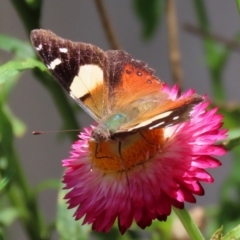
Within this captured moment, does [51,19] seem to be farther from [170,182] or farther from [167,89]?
[170,182]

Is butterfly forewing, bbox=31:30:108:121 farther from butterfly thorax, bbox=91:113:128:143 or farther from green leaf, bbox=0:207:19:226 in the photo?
green leaf, bbox=0:207:19:226

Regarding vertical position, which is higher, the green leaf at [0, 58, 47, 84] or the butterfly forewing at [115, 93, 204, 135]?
the green leaf at [0, 58, 47, 84]

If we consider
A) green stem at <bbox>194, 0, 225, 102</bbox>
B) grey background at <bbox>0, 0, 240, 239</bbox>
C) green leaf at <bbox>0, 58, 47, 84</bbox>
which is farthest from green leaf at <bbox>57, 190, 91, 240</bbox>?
grey background at <bbox>0, 0, 240, 239</bbox>

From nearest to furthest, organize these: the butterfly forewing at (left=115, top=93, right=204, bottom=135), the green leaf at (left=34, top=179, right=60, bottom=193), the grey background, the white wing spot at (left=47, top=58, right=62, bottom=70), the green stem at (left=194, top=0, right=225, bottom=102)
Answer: the butterfly forewing at (left=115, top=93, right=204, bottom=135) → the white wing spot at (left=47, top=58, right=62, bottom=70) → the green leaf at (left=34, top=179, right=60, bottom=193) → the green stem at (left=194, top=0, right=225, bottom=102) → the grey background

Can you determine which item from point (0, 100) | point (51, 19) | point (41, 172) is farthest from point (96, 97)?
point (41, 172)

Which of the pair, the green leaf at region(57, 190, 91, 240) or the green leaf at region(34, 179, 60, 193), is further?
the green leaf at region(34, 179, 60, 193)

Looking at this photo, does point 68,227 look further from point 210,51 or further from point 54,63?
point 210,51

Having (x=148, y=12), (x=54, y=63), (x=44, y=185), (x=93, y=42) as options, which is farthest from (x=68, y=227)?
(x=93, y=42)
